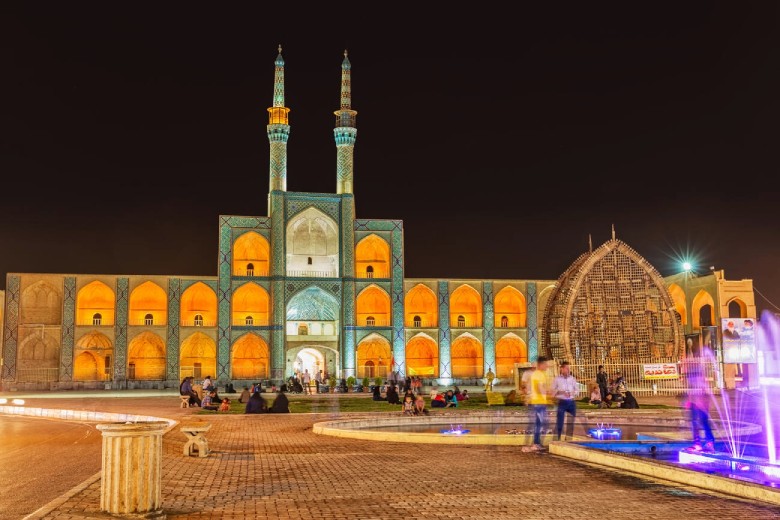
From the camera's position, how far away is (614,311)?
22.0 metres

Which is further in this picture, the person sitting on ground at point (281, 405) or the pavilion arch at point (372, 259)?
the pavilion arch at point (372, 259)

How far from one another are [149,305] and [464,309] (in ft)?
54.4

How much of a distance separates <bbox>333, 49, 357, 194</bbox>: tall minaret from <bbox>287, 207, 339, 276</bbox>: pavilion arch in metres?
2.14

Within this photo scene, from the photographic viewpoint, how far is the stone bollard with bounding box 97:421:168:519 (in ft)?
18.3

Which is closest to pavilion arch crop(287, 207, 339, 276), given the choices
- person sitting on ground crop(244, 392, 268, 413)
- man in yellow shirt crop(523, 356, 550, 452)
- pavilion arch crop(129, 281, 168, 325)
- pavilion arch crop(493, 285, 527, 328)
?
pavilion arch crop(129, 281, 168, 325)

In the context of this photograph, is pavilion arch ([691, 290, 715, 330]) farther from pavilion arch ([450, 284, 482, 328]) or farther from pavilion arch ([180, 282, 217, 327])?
pavilion arch ([180, 282, 217, 327])

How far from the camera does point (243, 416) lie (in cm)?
1681

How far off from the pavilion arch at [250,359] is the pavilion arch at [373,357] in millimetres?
4827

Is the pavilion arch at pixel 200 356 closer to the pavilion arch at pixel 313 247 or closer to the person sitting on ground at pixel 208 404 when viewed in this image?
the pavilion arch at pixel 313 247

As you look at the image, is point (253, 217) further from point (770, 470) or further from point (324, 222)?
point (770, 470)

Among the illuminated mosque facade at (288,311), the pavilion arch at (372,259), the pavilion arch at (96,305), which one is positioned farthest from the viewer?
the pavilion arch at (372,259)

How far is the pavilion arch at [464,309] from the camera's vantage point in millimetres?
43438

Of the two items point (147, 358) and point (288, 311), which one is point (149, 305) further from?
point (288, 311)

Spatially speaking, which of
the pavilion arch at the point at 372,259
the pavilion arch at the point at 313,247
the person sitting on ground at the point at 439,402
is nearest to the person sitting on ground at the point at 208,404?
the person sitting on ground at the point at 439,402
